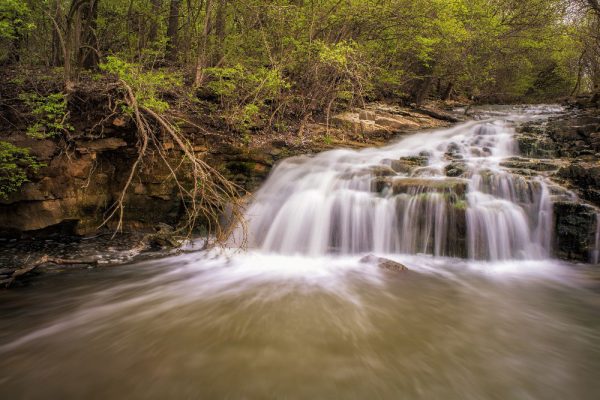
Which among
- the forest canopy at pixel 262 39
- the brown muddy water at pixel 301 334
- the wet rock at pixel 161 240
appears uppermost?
the forest canopy at pixel 262 39

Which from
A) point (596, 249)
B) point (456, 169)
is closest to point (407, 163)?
point (456, 169)

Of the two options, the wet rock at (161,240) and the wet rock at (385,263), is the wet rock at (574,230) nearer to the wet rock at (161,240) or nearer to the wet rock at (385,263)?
the wet rock at (385,263)

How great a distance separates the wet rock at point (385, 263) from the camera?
16.1ft

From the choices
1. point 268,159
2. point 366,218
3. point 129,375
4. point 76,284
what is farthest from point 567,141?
point 76,284

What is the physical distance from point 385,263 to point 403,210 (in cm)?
132

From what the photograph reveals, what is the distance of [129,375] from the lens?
2.38m

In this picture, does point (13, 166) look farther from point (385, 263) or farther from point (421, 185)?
point (421, 185)

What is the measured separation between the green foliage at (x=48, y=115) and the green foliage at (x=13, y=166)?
0.38m

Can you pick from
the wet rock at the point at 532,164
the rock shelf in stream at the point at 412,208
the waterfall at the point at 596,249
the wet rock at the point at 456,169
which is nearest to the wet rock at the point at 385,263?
the rock shelf in stream at the point at 412,208

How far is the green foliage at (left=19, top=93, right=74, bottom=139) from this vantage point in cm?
520

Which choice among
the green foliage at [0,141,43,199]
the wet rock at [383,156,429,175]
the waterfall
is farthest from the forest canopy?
the waterfall

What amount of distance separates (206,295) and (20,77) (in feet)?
18.7

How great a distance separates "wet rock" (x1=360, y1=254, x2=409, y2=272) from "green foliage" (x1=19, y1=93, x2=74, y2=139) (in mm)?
5265

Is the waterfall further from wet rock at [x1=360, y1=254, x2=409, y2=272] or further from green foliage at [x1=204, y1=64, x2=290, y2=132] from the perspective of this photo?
green foliage at [x1=204, y1=64, x2=290, y2=132]
